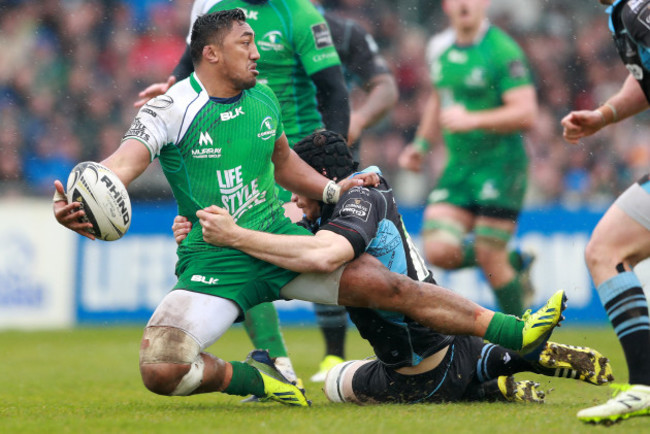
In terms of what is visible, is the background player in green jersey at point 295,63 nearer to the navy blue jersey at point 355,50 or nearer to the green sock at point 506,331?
the navy blue jersey at point 355,50

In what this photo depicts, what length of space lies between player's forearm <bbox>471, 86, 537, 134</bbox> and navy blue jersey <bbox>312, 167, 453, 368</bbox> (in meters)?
3.70

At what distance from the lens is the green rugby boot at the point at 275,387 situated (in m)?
4.85

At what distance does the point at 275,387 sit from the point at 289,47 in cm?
251

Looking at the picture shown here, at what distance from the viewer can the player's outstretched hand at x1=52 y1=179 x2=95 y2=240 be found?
4.24m

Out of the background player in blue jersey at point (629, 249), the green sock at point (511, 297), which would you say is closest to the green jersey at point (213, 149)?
the background player in blue jersey at point (629, 249)

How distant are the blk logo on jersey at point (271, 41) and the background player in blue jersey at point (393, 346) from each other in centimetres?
150

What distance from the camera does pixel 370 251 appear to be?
15.8 feet

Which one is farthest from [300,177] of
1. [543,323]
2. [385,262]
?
[543,323]

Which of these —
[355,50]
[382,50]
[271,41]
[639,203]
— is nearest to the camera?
[639,203]

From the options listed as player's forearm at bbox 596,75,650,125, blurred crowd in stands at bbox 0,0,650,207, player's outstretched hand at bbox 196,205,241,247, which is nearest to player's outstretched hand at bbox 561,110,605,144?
player's forearm at bbox 596,75,650,125

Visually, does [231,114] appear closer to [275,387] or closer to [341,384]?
[275,387]

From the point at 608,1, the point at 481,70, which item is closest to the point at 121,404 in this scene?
the point at 608,1

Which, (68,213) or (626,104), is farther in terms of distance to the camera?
(626,104)

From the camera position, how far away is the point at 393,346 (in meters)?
4.81
